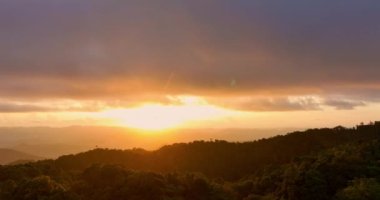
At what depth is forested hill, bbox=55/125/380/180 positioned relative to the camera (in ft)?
341

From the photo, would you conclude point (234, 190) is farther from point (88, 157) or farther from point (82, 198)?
point (88, 157)

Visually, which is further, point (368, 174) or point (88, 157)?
point (88, 157)

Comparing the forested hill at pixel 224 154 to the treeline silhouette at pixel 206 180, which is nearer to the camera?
the treeline silhouette at pixel 206 180

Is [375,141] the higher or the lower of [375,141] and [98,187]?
the higher

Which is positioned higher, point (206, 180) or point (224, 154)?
point (224, 154)

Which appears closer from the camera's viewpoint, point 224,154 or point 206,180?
point 206,180

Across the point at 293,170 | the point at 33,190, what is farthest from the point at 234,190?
the point at 33,190

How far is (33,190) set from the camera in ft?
175

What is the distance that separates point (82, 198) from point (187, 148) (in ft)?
204

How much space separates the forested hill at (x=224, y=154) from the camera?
341ft

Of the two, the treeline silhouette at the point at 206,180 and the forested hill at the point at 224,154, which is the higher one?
the forested hill at the point at 224,154

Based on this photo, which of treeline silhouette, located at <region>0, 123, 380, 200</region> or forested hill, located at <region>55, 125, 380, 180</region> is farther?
forested hill, located at <region>55, 125, 380, 180</region>

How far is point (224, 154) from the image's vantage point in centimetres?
11075

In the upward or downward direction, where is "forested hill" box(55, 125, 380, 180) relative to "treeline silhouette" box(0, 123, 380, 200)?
upward
